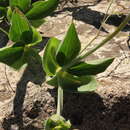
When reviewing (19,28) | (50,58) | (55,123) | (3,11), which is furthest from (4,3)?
(55,123)

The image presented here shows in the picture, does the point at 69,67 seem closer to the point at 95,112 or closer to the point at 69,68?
the point at 69,68

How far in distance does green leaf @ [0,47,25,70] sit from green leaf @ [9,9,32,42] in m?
0.04

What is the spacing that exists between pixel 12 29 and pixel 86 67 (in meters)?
0.26

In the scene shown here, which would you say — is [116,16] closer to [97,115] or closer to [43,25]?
[43,25]

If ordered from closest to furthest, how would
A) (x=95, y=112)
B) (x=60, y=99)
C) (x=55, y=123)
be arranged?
(x=55, y=123) < (x=60, y=99) < (x=95, y=112)

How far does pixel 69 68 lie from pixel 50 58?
0.07 meters

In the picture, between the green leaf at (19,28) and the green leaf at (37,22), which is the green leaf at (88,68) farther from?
the green leaf at (37,22)

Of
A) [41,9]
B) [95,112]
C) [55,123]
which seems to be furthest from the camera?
[41,9]

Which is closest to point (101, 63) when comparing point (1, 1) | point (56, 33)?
point (56, 33)

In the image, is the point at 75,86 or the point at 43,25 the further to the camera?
the point at 43,25

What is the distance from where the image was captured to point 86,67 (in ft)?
3.81

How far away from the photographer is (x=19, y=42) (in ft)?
4.04

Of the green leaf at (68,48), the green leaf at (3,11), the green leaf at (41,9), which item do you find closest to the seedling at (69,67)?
the green leaf at (68,48)

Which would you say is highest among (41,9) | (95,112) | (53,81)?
(41,9)
